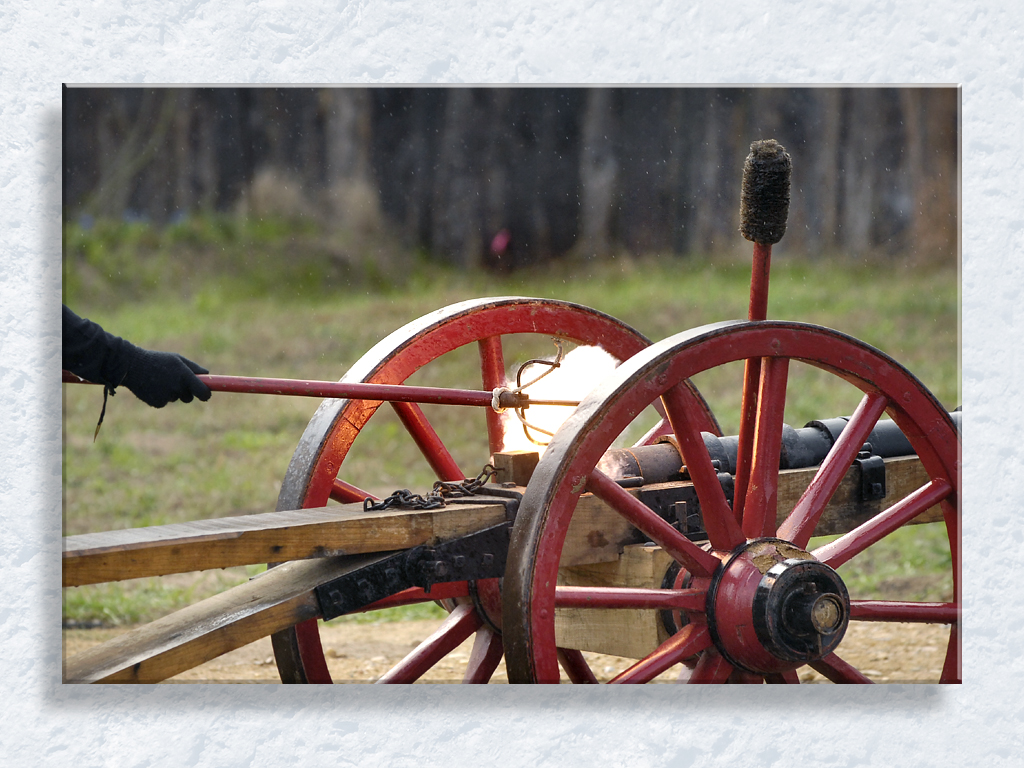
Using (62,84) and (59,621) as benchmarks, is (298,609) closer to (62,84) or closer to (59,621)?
(59,621)

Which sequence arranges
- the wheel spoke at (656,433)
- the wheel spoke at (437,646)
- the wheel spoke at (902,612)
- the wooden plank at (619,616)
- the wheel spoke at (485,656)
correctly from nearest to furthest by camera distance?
the wheel spoke at (902,612), the wooden plank at (619,616), the wheel spoke at (437,646), the wheel spoke at (485,656), the wheel spoke at (656,433)

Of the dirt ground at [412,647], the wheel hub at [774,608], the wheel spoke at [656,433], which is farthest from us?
the dirt ground at [412,647]

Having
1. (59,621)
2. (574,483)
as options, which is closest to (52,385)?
(59,621)

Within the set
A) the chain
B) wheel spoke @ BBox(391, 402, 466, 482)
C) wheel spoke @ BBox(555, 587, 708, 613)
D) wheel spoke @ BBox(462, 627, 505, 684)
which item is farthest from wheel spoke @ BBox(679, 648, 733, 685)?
wheel spoke @ BBox(391, 402, 466, 482)

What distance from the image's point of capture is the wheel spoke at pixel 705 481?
7.89 feet

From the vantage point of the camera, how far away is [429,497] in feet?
8.16

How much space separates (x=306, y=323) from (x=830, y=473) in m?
5.63

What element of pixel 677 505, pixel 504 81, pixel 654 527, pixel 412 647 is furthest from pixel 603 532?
pixel 412 647

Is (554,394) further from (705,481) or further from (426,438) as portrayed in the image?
(705,481)

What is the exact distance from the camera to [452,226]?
8.44m

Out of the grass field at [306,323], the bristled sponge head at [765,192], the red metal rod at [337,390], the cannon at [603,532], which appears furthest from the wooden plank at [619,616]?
the grass field at [306,323]

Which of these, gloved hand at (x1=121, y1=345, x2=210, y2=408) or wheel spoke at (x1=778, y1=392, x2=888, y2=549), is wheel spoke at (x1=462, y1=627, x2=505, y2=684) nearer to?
wheel spoke at (x1=778, y1=392, x2=888, y2=549)

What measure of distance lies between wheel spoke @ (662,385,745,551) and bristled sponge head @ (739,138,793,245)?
0.36 metres

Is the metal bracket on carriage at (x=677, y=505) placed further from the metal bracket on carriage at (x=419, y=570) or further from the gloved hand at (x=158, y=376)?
the gloved hand at (x=158, y=376)
